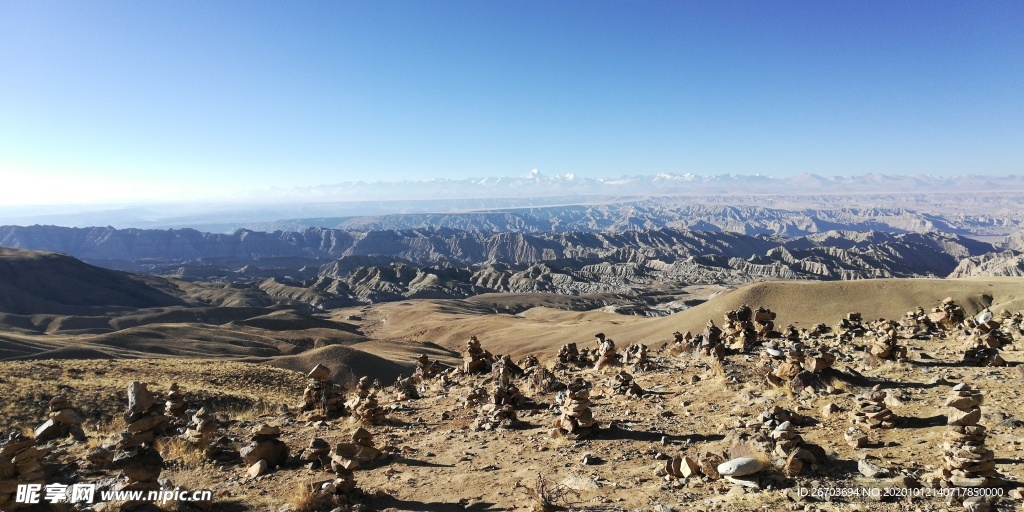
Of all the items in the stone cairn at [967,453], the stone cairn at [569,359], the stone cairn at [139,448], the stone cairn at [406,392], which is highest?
the stone cairn at [967,453]

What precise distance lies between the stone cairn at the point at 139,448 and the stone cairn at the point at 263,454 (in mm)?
1603

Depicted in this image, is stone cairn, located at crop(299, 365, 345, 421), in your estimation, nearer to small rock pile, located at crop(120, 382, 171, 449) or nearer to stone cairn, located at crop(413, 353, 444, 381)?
small rock pile, located at crop(120, 382, 171, 449)

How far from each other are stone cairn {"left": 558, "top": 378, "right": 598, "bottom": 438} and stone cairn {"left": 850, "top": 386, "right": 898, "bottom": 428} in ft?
18.1

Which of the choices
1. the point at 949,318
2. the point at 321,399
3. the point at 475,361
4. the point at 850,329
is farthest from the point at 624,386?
the point at 949,318

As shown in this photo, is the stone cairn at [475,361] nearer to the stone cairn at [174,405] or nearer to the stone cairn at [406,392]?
the stone cairn at [406,392]

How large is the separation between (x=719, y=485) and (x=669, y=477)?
833 mm

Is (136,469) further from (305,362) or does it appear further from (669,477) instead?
(305,362)

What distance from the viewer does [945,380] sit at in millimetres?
12633

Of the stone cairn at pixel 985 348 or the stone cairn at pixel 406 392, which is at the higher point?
the stone cairn at pixel 985 348

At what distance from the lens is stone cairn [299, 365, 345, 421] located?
15789 mm

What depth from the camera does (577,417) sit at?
11562mm

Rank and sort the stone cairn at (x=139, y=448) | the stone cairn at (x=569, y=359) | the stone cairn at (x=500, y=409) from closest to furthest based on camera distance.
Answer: the stone cairn at (x=139, y=448), the stone cairn at (x=500, y=409), the stone cairn at (x=569, y=359)

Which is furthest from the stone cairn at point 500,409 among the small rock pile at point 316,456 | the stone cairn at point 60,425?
the stone cairn at point 60,425

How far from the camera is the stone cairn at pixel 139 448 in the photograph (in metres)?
8.95
